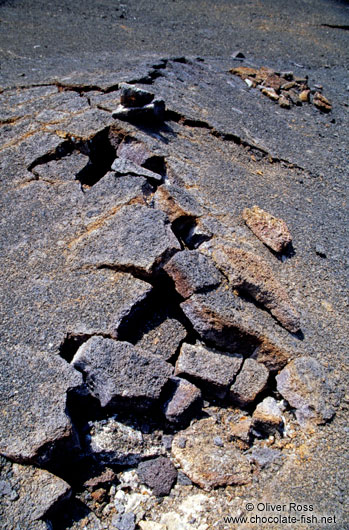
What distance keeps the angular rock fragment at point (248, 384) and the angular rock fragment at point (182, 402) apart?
0.16 metres

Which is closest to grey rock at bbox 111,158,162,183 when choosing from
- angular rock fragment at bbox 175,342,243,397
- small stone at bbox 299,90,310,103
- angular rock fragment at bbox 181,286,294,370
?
angular rock fragment at bbox 181,286,294,370

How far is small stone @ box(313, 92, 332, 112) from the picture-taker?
12.6 feet

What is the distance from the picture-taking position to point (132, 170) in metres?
2.30

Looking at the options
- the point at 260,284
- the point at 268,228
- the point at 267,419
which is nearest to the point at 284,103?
the point at 268,228

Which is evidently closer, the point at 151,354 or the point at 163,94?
the point at 151,354

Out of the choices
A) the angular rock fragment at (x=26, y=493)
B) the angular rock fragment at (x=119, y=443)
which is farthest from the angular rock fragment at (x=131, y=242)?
the angular rock fragment at (x=26, y=493)

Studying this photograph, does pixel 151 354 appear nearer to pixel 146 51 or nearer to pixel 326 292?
pixel 326 292

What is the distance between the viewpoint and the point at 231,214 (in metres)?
2.30

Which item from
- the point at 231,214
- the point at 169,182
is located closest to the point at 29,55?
the point at 169,182

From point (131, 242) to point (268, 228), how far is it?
2.49 ft

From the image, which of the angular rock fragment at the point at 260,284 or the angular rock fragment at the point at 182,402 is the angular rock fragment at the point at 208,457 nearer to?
the angular rock fragment at the point at 182,402

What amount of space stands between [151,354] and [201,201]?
0.96 m

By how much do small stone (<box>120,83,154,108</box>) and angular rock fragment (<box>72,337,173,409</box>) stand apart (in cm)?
164

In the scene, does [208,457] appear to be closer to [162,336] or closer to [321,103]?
[162,336]
